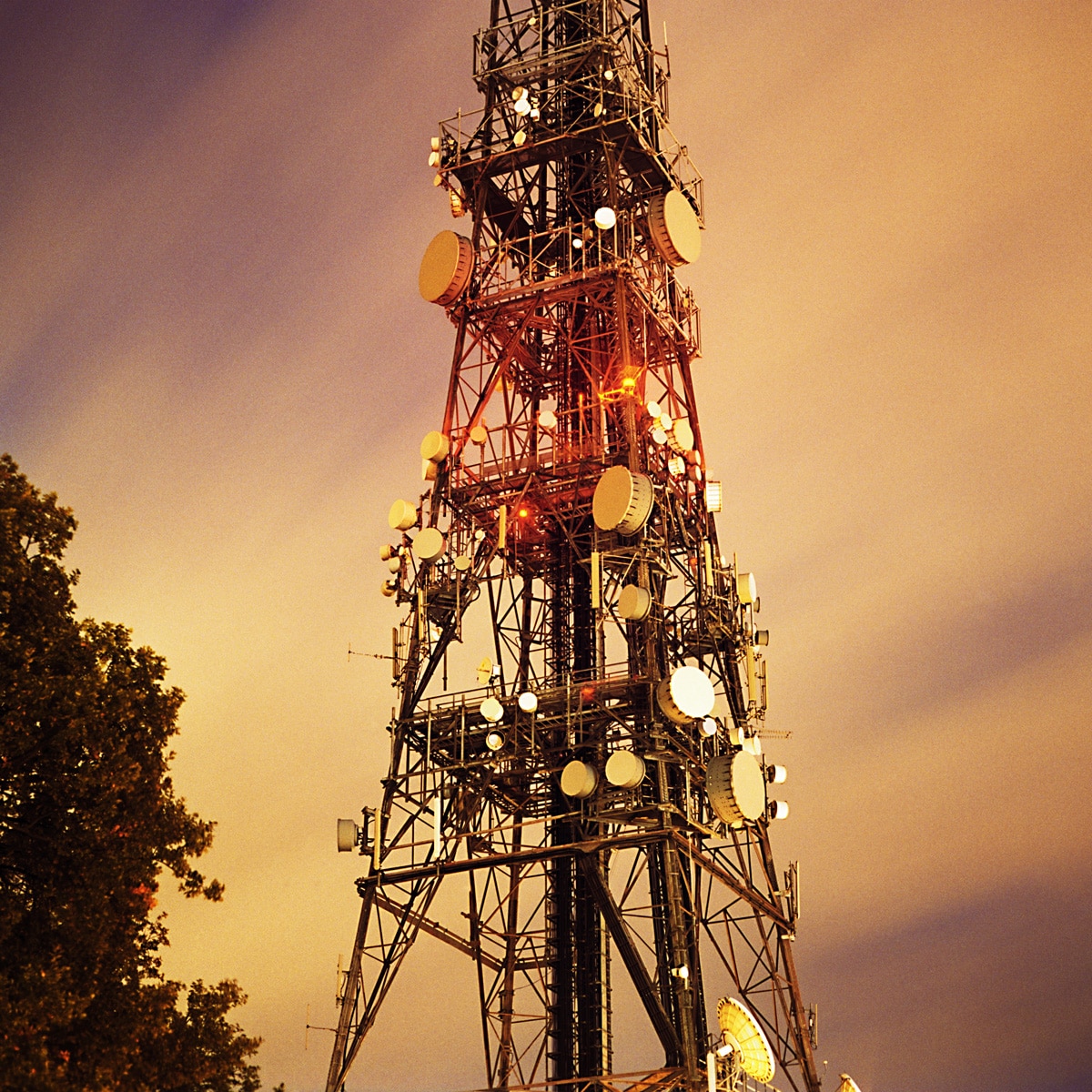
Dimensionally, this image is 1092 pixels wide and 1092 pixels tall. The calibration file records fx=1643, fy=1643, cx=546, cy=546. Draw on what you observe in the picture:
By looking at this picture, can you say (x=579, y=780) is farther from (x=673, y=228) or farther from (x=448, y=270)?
(x=673, y=228)

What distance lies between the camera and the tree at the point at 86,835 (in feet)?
119

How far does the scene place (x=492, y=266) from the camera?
5744 centimetres

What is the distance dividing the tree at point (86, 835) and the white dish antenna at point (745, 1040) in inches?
525

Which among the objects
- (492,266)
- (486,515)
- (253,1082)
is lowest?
(253,1082)

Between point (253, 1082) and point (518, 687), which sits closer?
point (253, 1082)

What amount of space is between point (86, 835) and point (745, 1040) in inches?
743

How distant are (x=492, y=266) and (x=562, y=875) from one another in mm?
21007

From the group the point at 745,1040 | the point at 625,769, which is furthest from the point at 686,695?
the point at 745,1040

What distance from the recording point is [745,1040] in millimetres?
44844

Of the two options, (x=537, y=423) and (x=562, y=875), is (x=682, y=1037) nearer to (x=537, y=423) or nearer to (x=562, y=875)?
(x=562, y=875)

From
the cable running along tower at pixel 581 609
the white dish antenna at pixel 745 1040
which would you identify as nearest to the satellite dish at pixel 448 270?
the cable running along tower at pixel 581 609

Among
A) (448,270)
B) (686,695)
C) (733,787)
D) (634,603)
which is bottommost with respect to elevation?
(733,787)

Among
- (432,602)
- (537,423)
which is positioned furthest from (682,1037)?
(537,423)

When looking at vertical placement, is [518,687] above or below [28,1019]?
above
